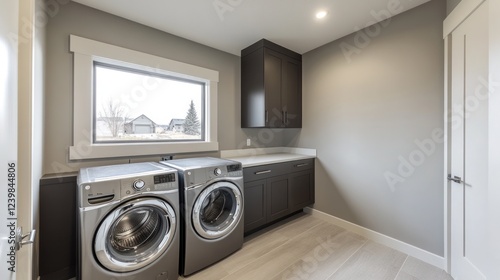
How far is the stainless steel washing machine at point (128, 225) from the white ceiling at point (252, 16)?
153 cm

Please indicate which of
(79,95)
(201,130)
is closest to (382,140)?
(201,130)

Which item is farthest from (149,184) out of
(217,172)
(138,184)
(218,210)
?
(218,210)

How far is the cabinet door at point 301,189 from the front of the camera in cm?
268

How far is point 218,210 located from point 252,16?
207 cm

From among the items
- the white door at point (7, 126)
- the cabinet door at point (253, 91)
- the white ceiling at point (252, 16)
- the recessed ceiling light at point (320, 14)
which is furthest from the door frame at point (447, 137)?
the white door at point (7, 126)

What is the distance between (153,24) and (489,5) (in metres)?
2.70

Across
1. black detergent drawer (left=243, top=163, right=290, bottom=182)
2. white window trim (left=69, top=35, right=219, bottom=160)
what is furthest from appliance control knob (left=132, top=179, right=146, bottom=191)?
black detergent drawer (left=243, top=163, right=290, bottom=182)

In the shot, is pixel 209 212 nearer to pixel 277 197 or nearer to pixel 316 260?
pixel 277 197

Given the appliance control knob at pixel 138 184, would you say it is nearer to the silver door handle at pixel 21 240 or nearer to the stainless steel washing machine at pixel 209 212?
the stainless steel washing machine at pixel 209 212

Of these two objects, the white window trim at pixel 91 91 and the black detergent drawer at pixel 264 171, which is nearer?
the white window trim at pixel 91 91

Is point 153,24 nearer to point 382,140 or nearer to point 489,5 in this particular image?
point 489,5

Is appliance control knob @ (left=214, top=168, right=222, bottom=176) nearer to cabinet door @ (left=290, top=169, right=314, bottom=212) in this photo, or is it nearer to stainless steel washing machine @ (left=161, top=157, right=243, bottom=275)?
stainless steel washing machine @ (left=161, top=157, right=243, bottom=275)

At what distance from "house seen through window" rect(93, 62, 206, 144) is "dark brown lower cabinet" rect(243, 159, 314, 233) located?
100cm

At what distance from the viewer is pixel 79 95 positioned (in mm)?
1772
